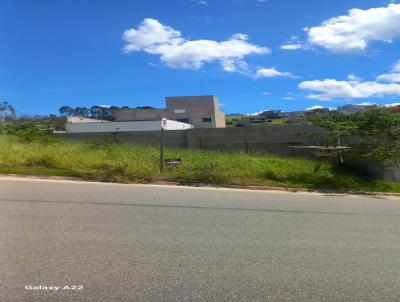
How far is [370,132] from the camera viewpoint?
61.2ft

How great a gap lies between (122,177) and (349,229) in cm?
869

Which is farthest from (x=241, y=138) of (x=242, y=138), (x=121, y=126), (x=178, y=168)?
(x=121, y=126)

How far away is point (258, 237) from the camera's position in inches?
289

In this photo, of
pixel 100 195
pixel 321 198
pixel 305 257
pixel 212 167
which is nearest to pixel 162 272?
pixel 305 257

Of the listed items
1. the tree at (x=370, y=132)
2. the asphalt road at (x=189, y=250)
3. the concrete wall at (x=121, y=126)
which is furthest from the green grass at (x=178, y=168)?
the concrete wall at (x=121, y=126)

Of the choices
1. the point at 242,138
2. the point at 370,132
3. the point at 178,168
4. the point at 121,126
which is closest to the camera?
the point at 178,168

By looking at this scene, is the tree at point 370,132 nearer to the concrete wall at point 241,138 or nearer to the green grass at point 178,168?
the green grass at point 178,168

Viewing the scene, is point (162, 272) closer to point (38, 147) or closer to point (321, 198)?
point (321, 198)

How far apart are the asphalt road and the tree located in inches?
314

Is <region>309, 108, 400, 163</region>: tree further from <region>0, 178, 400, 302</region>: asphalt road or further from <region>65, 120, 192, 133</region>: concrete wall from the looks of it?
<region>65, 120, 192, 133</region>: concrete wall

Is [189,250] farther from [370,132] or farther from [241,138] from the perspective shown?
[241,138]

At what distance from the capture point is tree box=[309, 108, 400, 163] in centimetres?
1798

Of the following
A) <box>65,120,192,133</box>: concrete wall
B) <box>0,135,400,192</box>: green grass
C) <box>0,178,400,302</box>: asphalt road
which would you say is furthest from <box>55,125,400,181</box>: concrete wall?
<box>65,120,192,133</box>: concrete wall

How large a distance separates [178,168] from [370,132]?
27.3 feet
